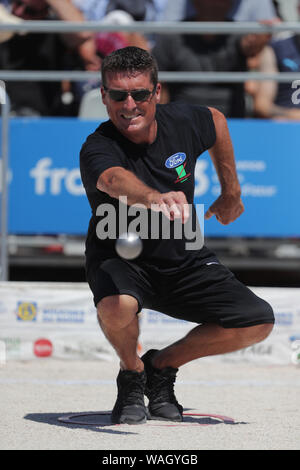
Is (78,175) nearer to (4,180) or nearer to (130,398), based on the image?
(4,180)

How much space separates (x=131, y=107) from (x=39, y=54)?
394cm

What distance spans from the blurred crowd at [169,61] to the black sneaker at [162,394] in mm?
3592

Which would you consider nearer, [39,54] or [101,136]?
[101,136]

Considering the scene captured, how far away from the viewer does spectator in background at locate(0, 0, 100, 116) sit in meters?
8.09

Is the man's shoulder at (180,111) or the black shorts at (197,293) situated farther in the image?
the man's shoulder at (180,111)

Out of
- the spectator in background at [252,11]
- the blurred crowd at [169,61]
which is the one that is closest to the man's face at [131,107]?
the blurred crowd at [169,61]

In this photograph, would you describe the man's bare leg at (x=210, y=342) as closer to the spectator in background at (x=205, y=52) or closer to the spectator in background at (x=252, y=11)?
the spectator in background at (x=205, y=52)

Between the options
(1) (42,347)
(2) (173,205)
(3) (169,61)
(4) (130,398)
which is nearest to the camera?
(2) (173,205)

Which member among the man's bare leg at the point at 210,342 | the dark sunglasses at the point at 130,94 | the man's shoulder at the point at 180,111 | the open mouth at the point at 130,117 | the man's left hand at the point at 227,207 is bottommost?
the man's bare leg at the point at 210,342

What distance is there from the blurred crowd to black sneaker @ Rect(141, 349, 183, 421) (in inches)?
141

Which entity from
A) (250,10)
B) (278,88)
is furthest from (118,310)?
(250,10)

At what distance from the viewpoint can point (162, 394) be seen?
495 cm

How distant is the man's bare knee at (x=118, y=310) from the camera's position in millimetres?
4555

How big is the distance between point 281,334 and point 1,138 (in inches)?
110
